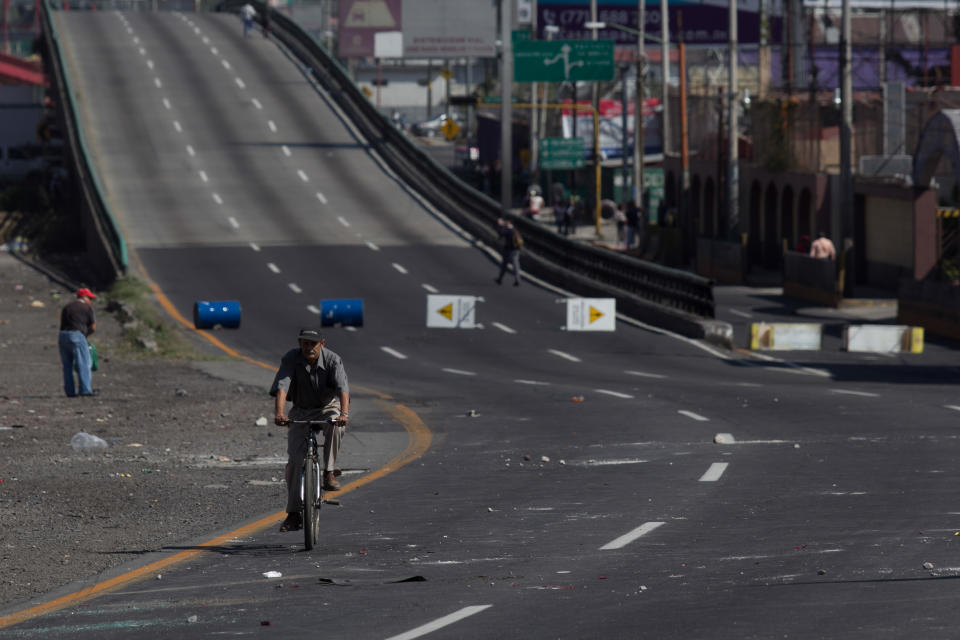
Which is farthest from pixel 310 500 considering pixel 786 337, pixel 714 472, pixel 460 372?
pixel 786 337

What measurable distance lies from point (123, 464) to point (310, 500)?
6.17 m

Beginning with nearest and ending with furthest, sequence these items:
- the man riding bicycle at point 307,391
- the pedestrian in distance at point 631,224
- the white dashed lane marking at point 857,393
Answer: the man riding bicycle at point 307,391 → the white dashed lane marking at point 857,393 → the pedestrian in distance at point 631,224

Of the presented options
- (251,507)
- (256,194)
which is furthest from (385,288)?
(251,507)

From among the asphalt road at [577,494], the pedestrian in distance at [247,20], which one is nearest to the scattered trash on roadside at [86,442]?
the asphalt road at [577,494]

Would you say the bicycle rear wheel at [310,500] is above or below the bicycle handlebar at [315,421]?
below

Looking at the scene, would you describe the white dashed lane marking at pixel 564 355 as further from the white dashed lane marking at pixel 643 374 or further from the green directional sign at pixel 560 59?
the green directional sign at pixel 560 59

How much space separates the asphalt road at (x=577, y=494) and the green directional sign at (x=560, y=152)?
56.6 feet

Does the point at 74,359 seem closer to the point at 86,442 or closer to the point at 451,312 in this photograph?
the point at 86,442

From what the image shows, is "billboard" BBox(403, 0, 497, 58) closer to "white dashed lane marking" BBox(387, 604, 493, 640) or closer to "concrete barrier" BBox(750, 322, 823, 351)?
"concrete barrier" BBox(750, 322, 823, 351)

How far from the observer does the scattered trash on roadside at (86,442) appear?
63.3ft

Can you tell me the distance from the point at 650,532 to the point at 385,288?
104 feet

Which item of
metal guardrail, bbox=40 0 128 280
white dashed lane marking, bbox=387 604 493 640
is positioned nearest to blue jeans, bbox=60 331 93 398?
white dashed lane marking, bbox=387 604 493 640

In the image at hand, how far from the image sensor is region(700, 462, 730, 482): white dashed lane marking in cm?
1648

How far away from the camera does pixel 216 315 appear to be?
36.9 meters
